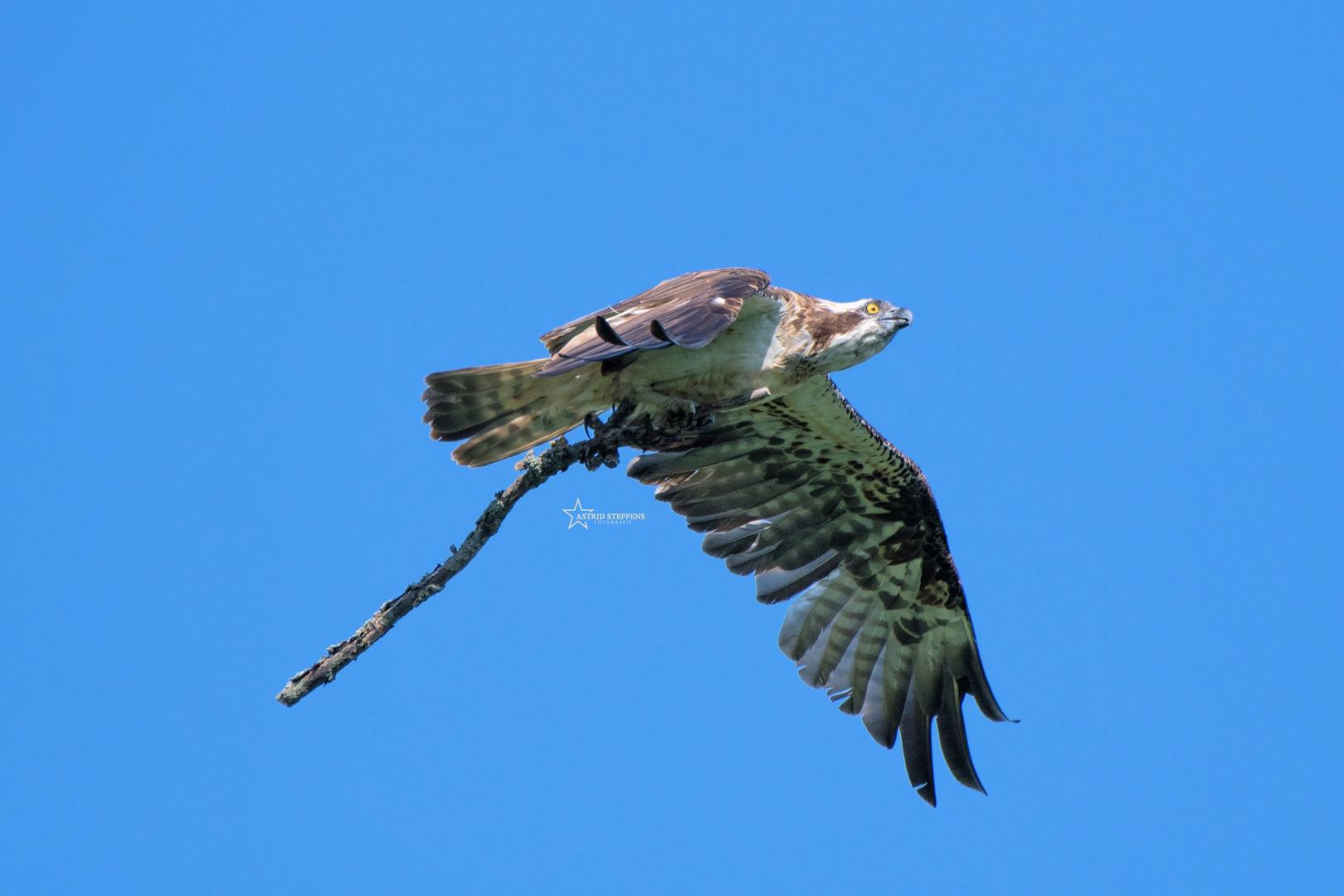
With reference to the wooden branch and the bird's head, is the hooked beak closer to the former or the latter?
the bird's head

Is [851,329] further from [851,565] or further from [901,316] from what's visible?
[851,565]

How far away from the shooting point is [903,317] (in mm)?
7977

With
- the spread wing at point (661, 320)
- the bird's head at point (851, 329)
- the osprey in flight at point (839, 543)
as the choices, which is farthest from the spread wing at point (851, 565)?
the spread wing at point (661, 320)

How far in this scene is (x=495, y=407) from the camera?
7.82 metres

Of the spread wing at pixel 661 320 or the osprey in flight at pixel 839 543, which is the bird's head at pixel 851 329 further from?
the spread wing at pixel 661 320

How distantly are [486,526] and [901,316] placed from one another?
9.88 feet

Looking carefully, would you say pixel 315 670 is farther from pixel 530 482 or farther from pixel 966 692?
pixel 966 692

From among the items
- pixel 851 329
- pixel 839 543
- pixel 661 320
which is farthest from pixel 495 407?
pixel 839 543

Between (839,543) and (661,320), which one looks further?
(839,543)

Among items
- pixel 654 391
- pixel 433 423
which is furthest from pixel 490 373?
pixel 654 391

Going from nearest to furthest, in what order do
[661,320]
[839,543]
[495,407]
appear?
[661,320], [495,407], [839,543]

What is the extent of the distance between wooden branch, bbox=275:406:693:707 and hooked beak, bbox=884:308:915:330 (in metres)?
1.71

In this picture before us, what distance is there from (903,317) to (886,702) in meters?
3.47

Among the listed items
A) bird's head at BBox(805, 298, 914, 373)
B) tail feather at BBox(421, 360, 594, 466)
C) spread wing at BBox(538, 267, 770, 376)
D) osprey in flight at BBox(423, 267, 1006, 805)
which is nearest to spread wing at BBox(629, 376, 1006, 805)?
osprey in flight at BBox(423, 267, 1006, 805)
